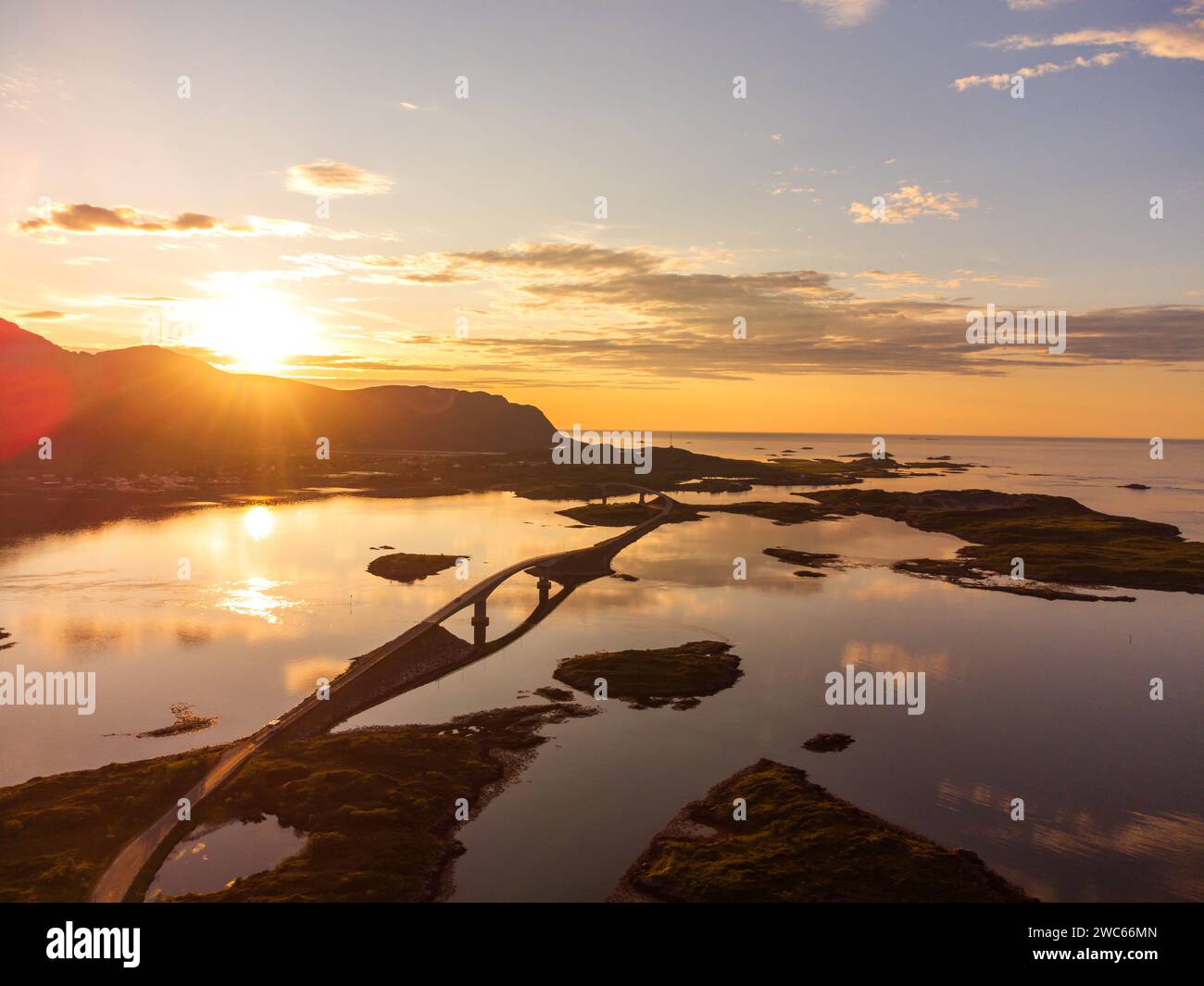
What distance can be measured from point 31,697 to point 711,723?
4495 cm

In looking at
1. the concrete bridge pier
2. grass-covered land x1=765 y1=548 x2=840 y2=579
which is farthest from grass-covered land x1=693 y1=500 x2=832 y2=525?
the concrete bridge pier

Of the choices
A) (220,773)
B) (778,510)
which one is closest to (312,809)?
(220,773)

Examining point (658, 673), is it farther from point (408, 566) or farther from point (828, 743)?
point (408, 566)

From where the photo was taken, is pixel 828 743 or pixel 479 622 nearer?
pixel 828 743

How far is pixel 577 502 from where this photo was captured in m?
187

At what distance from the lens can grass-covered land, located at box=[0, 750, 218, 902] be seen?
28672 mm

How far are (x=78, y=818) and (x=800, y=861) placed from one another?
30.7 metres

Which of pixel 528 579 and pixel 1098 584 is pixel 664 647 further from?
pixel 1098 584

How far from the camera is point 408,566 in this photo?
315 feet

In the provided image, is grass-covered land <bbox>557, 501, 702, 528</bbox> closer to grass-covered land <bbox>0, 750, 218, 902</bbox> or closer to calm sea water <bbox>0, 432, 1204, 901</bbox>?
calm sea water <bbox>0, 432, 1204, 901</bbox>

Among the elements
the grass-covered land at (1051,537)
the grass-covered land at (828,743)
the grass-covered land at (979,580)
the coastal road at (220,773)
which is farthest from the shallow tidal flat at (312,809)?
the grass-covered land at (1051,537)

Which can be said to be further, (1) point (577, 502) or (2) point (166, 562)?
(1) point (577, 502)

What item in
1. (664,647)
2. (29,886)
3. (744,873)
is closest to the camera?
(29,886)

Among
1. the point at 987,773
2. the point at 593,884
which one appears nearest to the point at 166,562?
the point at 593,884
